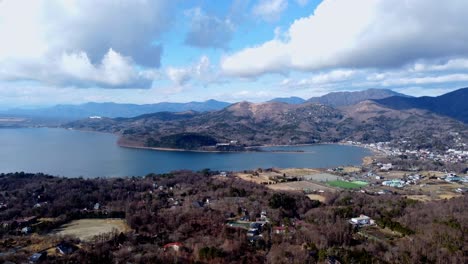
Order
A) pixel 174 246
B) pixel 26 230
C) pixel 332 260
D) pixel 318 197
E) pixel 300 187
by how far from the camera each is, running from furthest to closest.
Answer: pixel 300 187 → pixel 318 197 → pixel 26 230 → pixel 174 246 → pixel 332 260

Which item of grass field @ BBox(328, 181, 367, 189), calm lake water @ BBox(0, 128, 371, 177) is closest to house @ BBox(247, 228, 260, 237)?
grass field @ BBox(328, 181, 367, 189)

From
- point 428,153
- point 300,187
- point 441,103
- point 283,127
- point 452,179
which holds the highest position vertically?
point 441,103

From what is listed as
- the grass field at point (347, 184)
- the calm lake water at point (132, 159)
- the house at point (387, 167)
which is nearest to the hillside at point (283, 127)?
the calm lake water at point (132, 159)

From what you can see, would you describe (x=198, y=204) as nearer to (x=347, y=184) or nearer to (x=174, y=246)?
(x=174, y=246)

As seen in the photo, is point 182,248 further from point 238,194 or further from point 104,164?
point 104,164

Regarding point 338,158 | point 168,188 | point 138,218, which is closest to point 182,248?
point 138,218

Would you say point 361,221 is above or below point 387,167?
above

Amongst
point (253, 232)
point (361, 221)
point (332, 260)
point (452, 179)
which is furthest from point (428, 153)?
point (332, 260)

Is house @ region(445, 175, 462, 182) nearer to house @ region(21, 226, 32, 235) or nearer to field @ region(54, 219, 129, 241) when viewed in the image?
field @ region(54, 219, 129, 241)
